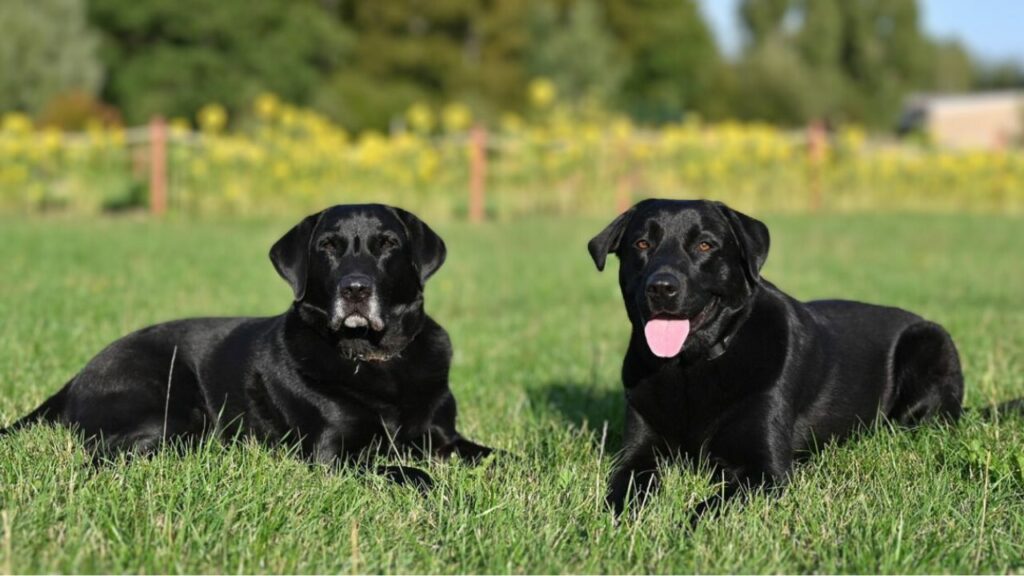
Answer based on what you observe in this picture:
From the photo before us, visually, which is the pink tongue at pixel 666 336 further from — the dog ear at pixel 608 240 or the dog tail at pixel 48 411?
the dog tail at pixel 48 411

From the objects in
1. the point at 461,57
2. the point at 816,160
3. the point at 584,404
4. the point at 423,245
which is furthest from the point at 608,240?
the point at 461,57

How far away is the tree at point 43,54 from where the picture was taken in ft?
115

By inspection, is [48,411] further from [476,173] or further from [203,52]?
[203,52]

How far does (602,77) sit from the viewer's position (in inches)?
1656

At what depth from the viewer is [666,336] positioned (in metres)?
4.19

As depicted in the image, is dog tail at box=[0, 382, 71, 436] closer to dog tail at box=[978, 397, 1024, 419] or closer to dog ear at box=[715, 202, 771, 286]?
dog ear at box=[715, 202, 771, 286]

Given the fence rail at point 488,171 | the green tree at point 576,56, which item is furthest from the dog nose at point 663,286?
the green tree at point 576,56

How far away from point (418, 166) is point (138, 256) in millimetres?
8362

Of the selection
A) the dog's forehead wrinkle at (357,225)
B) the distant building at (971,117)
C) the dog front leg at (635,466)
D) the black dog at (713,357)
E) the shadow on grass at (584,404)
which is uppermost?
the distant building at (971,117)

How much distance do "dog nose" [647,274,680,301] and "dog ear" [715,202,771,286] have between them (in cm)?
36

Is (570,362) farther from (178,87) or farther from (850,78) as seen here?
(850,78)

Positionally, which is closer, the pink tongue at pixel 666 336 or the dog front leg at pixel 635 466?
the dog front leg at pixel 635 466

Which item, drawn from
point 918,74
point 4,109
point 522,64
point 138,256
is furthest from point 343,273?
point 918,74

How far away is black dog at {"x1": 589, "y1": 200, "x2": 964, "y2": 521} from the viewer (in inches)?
163
